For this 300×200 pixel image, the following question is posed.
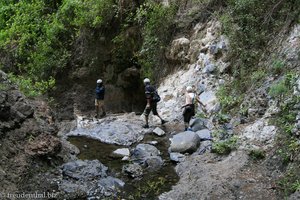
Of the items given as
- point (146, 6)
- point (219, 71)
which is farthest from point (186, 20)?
point (219, 71)

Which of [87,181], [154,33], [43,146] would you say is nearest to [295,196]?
[87,181]

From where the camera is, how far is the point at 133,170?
29.6ft

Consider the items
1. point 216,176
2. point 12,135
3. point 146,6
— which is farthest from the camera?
point 146,6

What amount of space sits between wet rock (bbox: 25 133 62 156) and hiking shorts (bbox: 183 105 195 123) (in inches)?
148

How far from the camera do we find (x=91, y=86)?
17.7 m

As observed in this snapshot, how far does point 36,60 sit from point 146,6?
19.0 ft

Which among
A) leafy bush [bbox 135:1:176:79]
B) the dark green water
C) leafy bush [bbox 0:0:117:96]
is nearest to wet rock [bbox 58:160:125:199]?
the dark green water

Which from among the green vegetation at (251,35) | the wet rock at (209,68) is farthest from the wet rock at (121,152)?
the wet rock at (209,68)

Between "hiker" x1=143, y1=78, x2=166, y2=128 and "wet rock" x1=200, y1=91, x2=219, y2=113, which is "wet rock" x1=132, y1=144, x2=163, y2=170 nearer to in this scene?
"hiker" x1=143, y1=78, x2=166, y2=128

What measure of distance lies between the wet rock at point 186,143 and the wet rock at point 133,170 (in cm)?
129

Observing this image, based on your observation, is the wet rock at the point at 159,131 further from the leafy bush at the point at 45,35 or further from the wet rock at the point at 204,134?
the leafy bush at the point at 45,35

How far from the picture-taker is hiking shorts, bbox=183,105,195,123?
11156mm

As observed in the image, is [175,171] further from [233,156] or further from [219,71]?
[219,71]

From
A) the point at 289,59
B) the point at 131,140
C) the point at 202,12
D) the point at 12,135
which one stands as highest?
the point at 202,12
